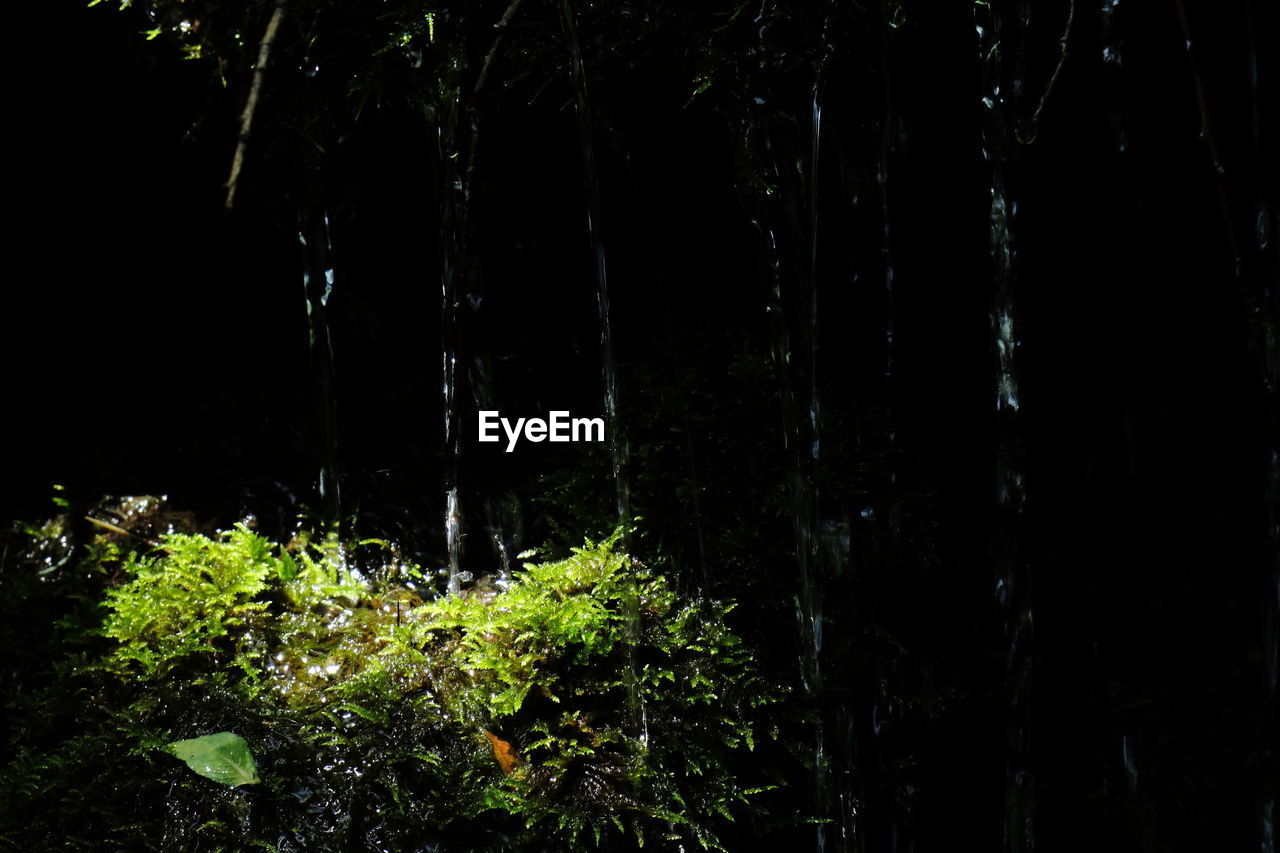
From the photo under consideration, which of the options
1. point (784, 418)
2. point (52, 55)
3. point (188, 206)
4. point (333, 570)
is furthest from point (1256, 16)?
point (52, 55)

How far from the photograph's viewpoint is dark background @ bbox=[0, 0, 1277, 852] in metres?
2.16

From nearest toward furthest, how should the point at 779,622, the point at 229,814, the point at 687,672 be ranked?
the point at 229,814 → the point at 687,672 → the point at 779,622

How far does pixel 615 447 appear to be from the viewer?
2.27 meters

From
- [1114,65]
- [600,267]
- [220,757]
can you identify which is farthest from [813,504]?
[220,757]

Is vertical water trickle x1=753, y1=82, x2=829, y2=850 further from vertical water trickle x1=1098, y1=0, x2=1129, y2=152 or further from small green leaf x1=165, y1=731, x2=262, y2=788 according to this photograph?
small green leaf x1=165, y1=731, x2=262, y2=788

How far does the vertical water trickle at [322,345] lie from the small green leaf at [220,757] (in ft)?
2.62

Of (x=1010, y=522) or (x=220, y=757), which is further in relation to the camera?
(x=1010, y=522)

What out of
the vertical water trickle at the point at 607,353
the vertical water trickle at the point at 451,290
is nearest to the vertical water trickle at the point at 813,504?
the vertical water trickle at the point at 607,353

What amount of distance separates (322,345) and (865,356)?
1738 mm

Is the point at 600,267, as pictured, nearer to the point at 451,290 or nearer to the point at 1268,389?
the point at 451,290

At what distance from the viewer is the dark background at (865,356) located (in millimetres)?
2156

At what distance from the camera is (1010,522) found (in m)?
2.26

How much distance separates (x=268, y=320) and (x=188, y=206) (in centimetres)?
44

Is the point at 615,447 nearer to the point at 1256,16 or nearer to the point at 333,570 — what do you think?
the point at 333,570
